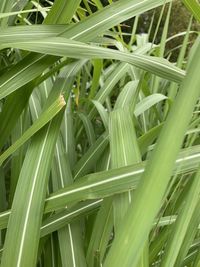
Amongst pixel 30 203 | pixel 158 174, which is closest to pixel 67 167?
pixel 30 203

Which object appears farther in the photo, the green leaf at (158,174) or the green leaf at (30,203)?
the green leaf at (30,203)

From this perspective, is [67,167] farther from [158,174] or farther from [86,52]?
[158,174]

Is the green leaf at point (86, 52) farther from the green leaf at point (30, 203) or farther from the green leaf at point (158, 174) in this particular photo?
the green leaf at point (158, 174)

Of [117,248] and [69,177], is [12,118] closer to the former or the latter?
[69,177]

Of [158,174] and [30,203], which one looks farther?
[30,203]

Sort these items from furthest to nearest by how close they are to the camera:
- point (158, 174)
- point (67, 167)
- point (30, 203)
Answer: point (67, 167) < point (30, 203) < point (158, 174)

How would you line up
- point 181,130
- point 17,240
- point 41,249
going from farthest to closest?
1. point 41,249
2. point 17,240
3. point 181,130

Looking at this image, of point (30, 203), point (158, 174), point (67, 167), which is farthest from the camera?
point (67, 167)

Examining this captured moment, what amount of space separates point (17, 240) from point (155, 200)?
241 mm

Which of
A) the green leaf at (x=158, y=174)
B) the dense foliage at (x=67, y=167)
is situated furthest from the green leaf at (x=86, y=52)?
A: the green leaf at (x=158, y=174)

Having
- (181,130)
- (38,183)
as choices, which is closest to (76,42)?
(38,183)

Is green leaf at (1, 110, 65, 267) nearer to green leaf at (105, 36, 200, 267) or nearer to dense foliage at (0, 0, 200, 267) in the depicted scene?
dense foliage at (0, 0, 200, 267)

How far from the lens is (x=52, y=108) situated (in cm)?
45

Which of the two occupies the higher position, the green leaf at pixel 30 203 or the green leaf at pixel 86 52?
the green leaf at pixel 86 52
